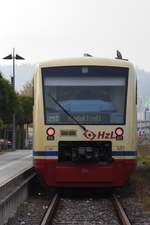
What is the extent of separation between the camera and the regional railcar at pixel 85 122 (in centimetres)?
1558

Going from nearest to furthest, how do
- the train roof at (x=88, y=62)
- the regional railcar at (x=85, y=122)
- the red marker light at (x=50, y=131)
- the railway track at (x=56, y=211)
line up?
1. the railway track at (x=56, y=211)
2. the regional railcar at (x=85, y=122)
3. the red marker light at (x=50, y=131)
4. the train roof at (x=88, y=62)

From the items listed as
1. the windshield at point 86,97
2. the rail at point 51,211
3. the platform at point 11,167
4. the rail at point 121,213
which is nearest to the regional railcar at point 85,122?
the windshield at point 86,97

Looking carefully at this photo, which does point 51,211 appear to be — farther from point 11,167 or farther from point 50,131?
point 11,167

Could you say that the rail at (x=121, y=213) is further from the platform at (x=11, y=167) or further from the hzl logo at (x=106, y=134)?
the platform at (x=11, y=167)

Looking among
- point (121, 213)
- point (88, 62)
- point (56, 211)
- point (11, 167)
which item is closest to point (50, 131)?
point (88, 62)

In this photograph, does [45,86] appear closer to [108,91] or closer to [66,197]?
[108,91]

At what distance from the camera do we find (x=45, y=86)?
16141 mm

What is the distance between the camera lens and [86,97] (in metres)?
16.2

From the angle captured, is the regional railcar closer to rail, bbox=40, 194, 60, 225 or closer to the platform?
rail, bbox=40, 194, 60, 225

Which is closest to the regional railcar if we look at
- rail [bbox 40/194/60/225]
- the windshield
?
the windshield

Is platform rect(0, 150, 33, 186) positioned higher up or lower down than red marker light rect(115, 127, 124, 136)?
lower down

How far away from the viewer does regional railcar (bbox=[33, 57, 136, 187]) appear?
15578 millimetres

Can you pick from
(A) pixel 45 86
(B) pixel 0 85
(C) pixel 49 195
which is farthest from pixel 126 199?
(B) pixel 0 85

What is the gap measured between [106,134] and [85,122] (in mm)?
574
